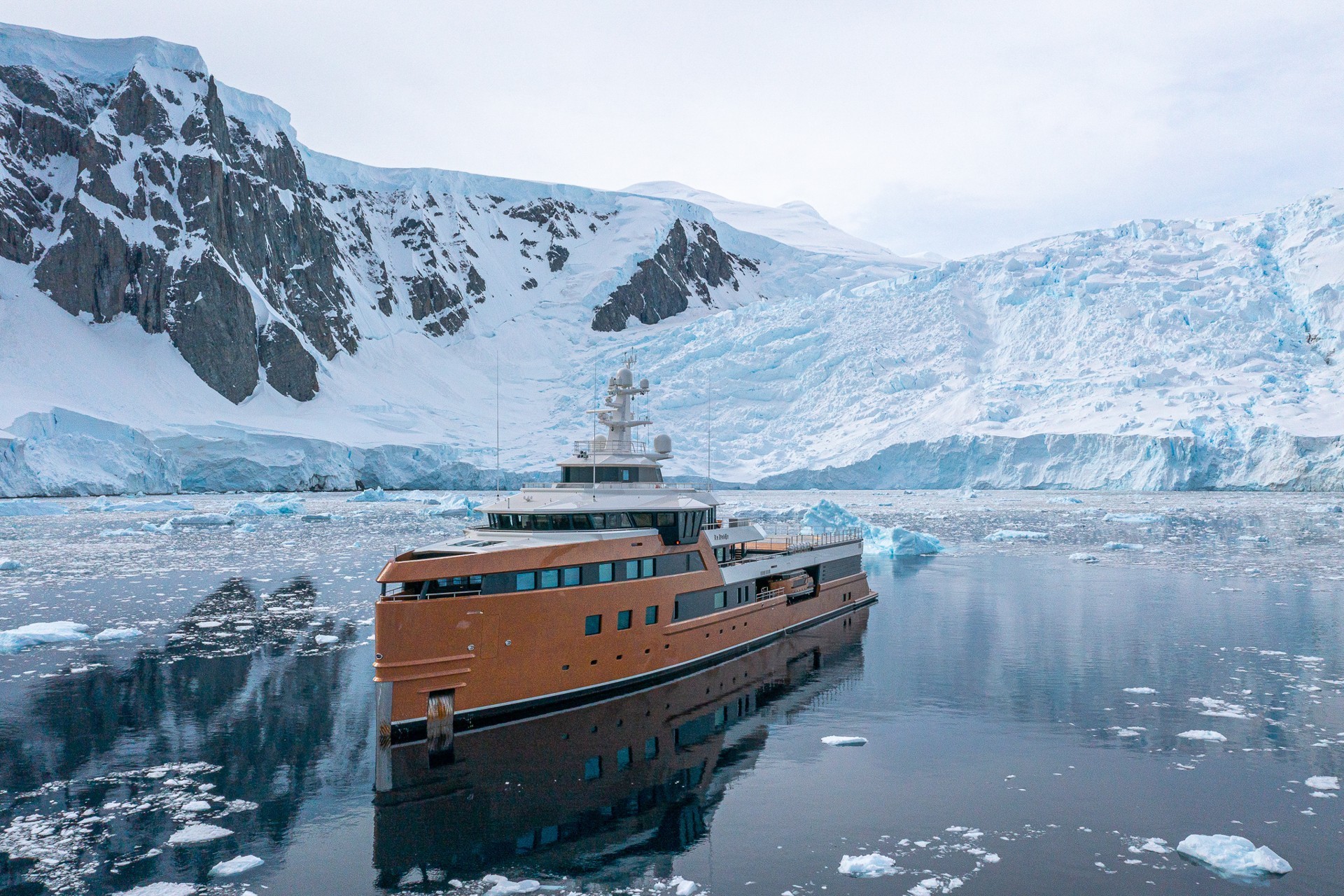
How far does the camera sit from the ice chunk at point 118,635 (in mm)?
22938

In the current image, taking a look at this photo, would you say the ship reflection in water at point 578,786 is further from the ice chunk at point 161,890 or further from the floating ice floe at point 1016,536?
the floating ice floe at point 1016,536

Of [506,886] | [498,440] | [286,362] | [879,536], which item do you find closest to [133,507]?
[498,440]

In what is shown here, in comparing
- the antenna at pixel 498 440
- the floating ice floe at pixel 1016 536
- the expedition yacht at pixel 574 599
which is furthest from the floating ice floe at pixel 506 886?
the floating ice floe at pixel 1016 536

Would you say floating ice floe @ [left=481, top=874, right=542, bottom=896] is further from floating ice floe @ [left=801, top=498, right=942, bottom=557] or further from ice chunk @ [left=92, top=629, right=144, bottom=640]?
floating ice floe @ [left=801, top=498, right=942, bottom=557]

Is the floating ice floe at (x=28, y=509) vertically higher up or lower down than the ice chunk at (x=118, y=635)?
higher up

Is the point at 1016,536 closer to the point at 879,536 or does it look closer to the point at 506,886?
the point at 879,536

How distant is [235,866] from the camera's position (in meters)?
10.9

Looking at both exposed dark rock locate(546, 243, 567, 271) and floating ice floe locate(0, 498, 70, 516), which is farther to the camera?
exposed dark rock locate(546, 243, 567, 271)

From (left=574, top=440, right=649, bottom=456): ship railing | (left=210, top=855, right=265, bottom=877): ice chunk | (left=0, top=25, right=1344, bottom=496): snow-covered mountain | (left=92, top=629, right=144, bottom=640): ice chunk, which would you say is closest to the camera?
(left=210, top=855, right=265, bottom=877): ice chunk

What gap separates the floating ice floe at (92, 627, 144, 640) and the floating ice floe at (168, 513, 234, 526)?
30036 millimetres

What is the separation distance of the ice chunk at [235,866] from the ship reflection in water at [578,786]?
1.47 m

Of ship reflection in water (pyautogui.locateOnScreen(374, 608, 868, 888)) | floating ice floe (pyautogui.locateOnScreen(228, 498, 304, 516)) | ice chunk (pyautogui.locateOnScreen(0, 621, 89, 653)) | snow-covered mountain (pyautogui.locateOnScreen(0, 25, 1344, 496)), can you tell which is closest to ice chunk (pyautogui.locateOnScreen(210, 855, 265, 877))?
ship reflection in water (pyautogui.locateOnScreen(374, 608, 868, 888))

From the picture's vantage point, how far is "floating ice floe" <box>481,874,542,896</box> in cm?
1058

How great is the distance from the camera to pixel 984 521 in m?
59.1
